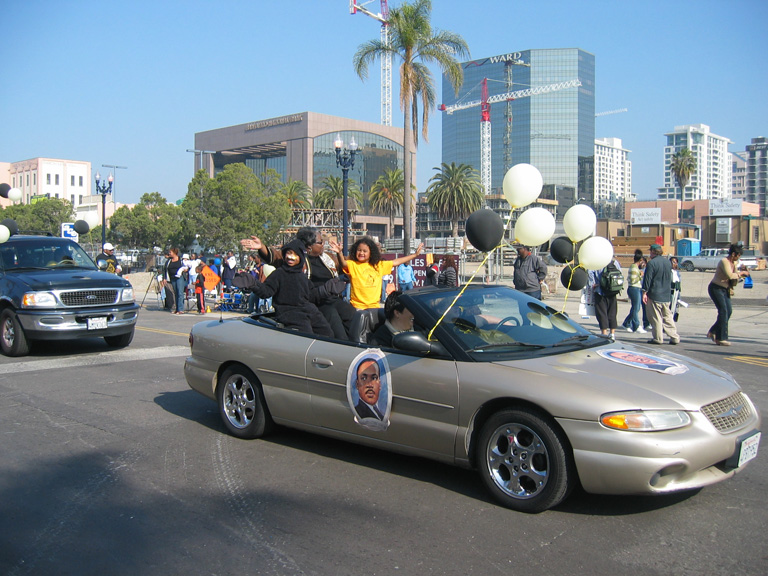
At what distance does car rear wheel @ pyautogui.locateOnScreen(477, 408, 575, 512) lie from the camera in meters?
3.93

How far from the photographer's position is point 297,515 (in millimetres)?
4141

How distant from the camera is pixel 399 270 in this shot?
19172mm

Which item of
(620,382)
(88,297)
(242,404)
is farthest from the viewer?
(88,297)

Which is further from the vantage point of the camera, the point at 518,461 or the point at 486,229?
the point at 486,229

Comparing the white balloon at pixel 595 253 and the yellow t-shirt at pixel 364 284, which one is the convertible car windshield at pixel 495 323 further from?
the white balloon at pixel 595 253

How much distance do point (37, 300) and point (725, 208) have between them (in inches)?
4507

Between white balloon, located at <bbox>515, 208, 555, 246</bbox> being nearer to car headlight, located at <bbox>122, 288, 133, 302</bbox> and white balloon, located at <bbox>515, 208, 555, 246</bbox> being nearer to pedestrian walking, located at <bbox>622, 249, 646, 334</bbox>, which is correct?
car headlight, located at <bbox>122, 288, 133, 302</bbox>

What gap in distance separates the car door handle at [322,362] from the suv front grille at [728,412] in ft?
8.62

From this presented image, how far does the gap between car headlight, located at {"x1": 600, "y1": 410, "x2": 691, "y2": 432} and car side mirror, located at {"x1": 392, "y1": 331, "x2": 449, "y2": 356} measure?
1.21m

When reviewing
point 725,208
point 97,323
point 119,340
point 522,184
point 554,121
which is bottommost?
point 119,340

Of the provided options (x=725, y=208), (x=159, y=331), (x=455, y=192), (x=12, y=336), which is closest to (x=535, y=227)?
(x=12, y=336)

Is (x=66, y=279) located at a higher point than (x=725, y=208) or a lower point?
lower

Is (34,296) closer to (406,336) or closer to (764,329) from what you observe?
(406,336)

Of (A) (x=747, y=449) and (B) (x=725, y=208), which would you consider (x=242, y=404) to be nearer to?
(A) (x=747, y=449)
